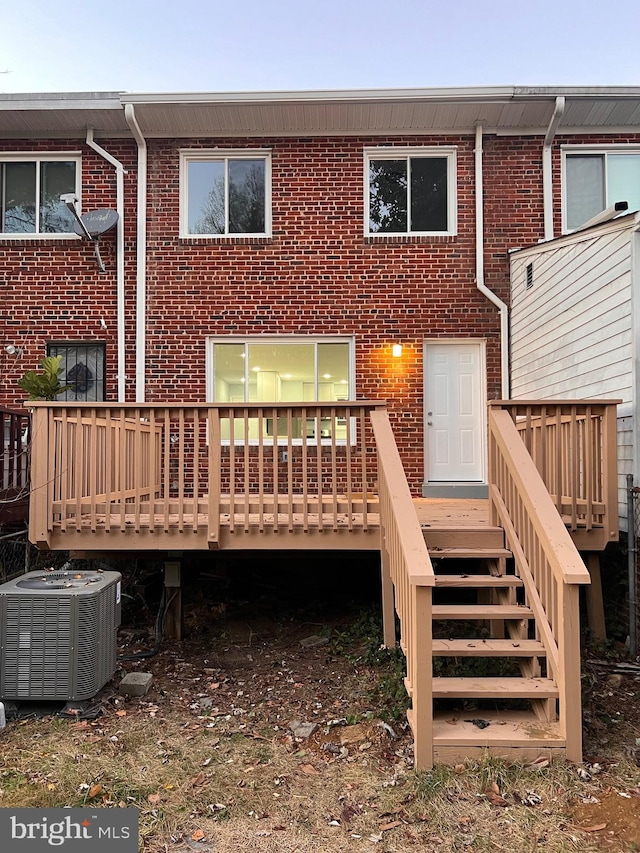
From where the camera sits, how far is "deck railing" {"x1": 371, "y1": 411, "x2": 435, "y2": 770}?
3.47 m

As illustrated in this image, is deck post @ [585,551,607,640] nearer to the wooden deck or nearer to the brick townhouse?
the wooden deck

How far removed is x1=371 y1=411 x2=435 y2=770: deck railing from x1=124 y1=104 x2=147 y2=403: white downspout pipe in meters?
4.55

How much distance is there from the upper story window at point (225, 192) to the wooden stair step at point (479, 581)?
5859 mm

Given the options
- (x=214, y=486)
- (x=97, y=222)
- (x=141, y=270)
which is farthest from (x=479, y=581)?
(x=97, y=222)

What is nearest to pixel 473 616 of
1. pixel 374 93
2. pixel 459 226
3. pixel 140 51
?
pixel 459 226

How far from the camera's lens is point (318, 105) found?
8031 millimetres

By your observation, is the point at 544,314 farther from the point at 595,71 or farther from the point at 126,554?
the point at 595,71

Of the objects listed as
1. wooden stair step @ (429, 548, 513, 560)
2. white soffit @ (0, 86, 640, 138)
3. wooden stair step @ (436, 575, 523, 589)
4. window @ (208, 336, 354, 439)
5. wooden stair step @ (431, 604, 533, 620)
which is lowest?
wooden stair step @ (431, 604, 533, 620)

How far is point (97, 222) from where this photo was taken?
327 inches

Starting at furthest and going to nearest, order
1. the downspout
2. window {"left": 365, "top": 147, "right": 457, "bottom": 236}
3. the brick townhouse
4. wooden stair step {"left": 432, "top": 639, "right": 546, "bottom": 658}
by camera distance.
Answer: window {"left": 365, "top": 147, "right": 457, "bottom": 236} → the downspout → the brick townhouse → wooden stair step {"left": 432, "top": 639, "right": 546, "bottom": 658}

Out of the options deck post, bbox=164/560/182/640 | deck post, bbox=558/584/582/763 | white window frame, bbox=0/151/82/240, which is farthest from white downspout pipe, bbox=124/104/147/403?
deck post, bbox=558/584/582/763

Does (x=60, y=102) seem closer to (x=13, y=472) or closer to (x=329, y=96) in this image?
(x=329, y=96)

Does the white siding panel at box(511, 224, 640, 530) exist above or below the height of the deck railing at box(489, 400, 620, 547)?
above

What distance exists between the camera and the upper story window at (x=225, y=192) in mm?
8703
